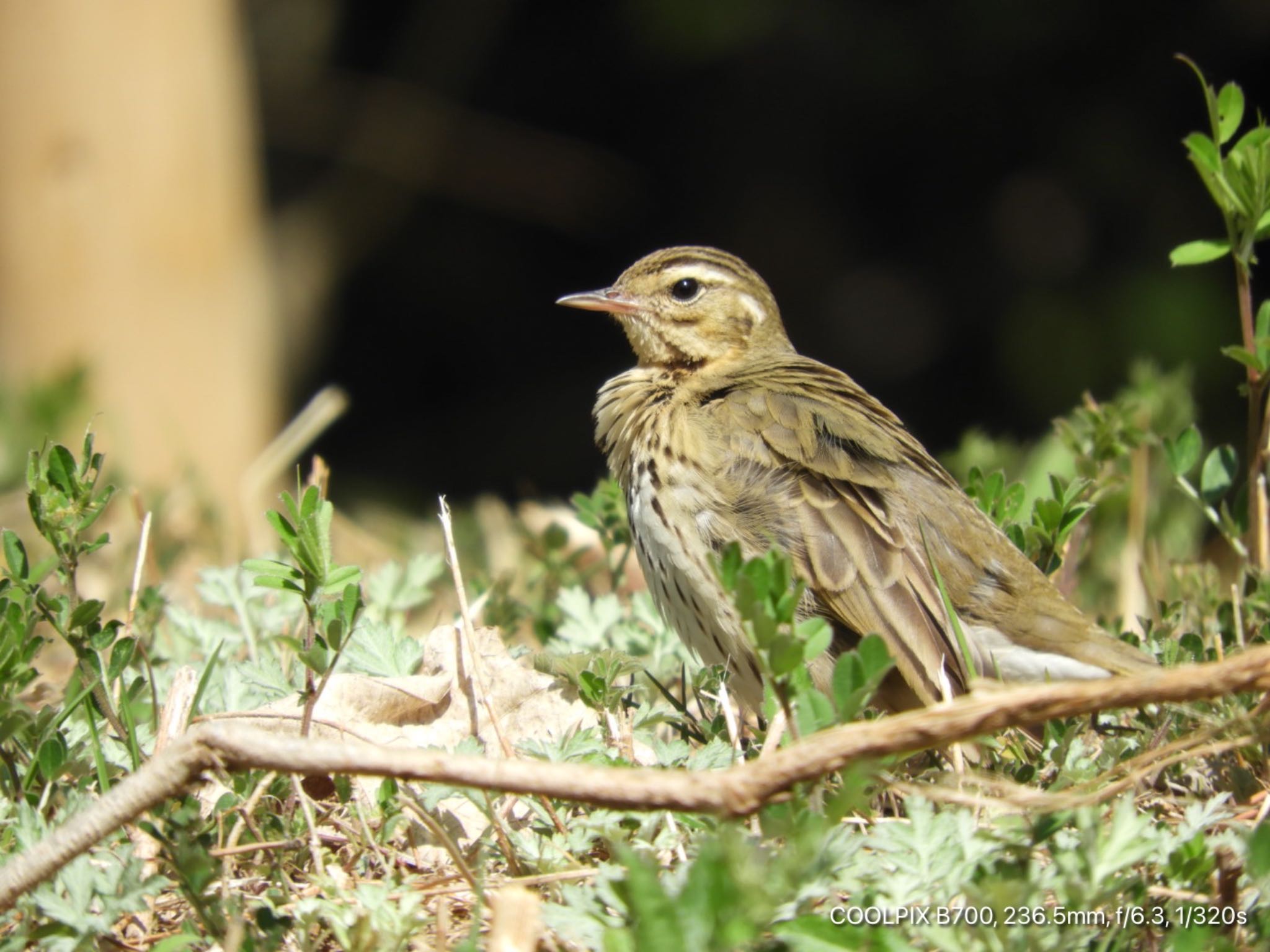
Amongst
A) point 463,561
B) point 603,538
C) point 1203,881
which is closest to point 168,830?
point 1203,881

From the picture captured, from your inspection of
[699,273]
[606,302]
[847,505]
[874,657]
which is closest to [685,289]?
[699,273]

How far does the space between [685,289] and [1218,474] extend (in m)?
1.75

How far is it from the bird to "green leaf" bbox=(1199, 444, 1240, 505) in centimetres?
55

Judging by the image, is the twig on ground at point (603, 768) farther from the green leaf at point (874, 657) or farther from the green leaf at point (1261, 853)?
the green leaf at point (1261, 853)

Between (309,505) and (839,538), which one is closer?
(309,505)

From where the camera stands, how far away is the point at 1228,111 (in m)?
3.40

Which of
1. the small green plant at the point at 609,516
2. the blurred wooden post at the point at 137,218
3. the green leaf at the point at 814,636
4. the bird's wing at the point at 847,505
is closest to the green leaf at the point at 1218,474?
the bird's wing at the point at 847,505

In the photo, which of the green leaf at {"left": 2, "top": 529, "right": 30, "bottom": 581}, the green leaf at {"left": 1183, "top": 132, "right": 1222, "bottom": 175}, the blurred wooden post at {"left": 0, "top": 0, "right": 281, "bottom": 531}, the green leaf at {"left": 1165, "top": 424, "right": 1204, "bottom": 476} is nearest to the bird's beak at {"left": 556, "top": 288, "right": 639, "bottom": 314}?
the green leaf at {"left": 1165, "top": 424, "right": 1204, "bottom": 476}

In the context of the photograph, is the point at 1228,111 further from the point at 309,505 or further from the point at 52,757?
the point at 52,757

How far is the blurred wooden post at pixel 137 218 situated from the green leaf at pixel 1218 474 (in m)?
4.98

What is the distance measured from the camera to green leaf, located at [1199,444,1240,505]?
3729 mm

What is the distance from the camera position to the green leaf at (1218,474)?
373 centimetres

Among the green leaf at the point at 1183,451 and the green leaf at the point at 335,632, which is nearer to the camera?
the green leaf at the point at 335,632

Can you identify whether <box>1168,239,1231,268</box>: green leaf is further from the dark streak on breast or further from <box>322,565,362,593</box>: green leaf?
<box>322,565,362,593</box>: green leaf
